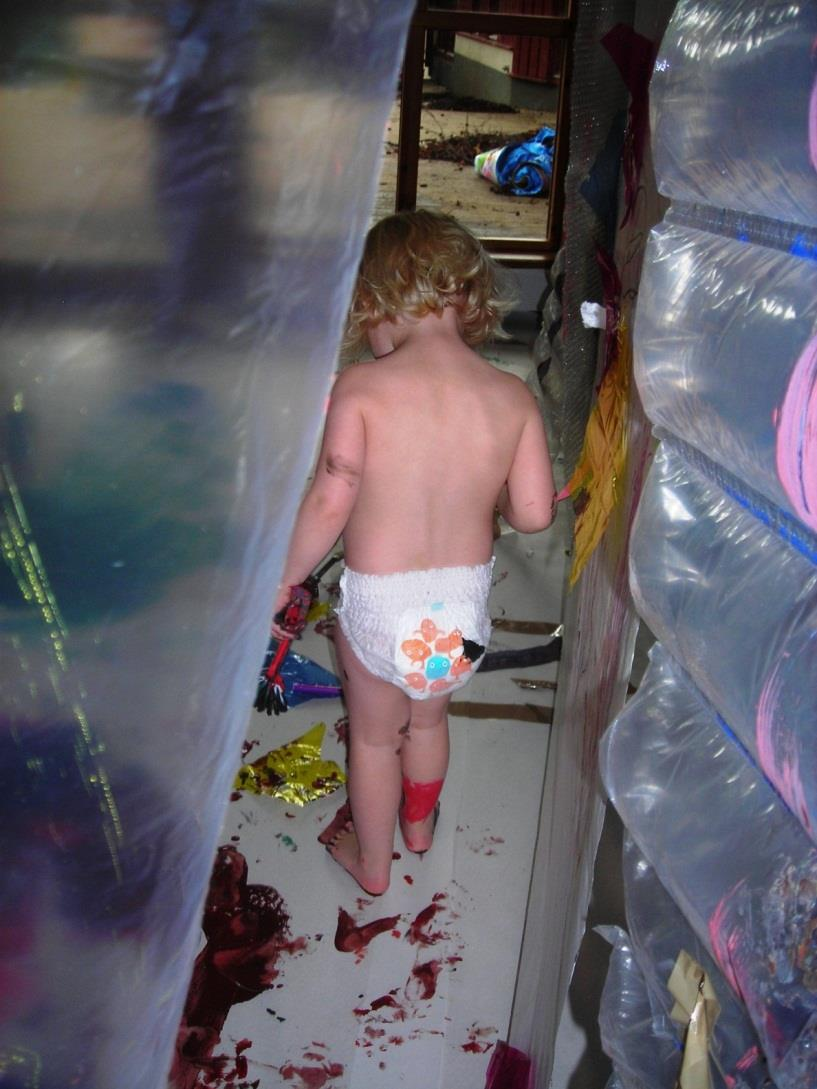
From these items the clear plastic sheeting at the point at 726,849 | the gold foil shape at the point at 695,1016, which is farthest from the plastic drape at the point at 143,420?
the gold foil shape at the point at 695,1016

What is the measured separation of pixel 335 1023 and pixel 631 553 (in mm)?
960

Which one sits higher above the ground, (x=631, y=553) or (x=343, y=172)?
(x=343, y=172)

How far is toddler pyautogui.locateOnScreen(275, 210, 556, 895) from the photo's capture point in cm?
154

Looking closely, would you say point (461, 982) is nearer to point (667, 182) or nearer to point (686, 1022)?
point (686, 1022)

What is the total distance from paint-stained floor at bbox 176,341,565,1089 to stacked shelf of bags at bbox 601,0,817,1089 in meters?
0.56

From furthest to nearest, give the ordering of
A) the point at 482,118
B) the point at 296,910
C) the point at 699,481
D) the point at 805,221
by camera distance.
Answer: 1. the point at 482,118
2. the point at 296,910
3. the point at 699,481
4. the point at 805,221

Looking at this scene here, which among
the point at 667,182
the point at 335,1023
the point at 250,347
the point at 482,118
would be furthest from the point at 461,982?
the point at 482,118

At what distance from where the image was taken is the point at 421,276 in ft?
5.13

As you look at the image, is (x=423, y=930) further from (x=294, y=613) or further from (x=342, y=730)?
→ (x=294, y=613)

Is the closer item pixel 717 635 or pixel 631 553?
pixel 717 635

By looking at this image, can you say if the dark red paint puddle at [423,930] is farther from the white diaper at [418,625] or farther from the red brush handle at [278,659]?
the red brush handle at [278,659]

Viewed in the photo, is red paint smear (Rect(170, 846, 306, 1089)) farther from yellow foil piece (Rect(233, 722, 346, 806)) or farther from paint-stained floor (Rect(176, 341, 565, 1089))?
yellow foil piece (Rect(233, 722, 346, 806))

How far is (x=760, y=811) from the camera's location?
82 cm

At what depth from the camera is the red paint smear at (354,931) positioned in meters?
1.68
